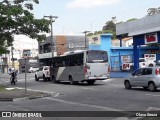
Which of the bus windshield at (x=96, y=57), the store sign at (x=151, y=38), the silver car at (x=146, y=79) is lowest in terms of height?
the silver car at (x=146, y=79)

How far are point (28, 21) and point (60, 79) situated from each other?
6510mm

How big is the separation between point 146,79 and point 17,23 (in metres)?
16.4

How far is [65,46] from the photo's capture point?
305 feet

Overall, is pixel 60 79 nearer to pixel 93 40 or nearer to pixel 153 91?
pixel 153 91

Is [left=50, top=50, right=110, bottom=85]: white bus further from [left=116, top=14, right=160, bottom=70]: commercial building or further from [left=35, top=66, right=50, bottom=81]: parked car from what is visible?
[left=35, top=66, right=50, bottom=81]: parked car

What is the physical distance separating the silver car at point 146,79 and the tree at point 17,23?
13439 mm

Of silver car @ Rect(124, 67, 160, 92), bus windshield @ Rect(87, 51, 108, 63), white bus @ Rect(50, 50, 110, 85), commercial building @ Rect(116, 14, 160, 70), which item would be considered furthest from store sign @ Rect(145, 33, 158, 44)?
silver car @ Rect(124, 67, 160, 92)

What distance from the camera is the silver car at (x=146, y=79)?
79.4 feet

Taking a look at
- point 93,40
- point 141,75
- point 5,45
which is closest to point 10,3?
point 5,45

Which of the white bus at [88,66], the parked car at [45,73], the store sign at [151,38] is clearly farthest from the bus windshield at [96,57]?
the parked car at [45,73]

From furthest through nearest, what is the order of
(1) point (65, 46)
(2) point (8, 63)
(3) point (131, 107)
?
1. (2) point (8, 63)
2. (1) point (65, 46)
3. (3) point (131, 107)

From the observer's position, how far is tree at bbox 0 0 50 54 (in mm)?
35438

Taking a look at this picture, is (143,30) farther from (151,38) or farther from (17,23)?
(17,23)

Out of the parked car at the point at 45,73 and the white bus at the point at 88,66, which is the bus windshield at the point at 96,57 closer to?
the white bus at the point at 88,66
